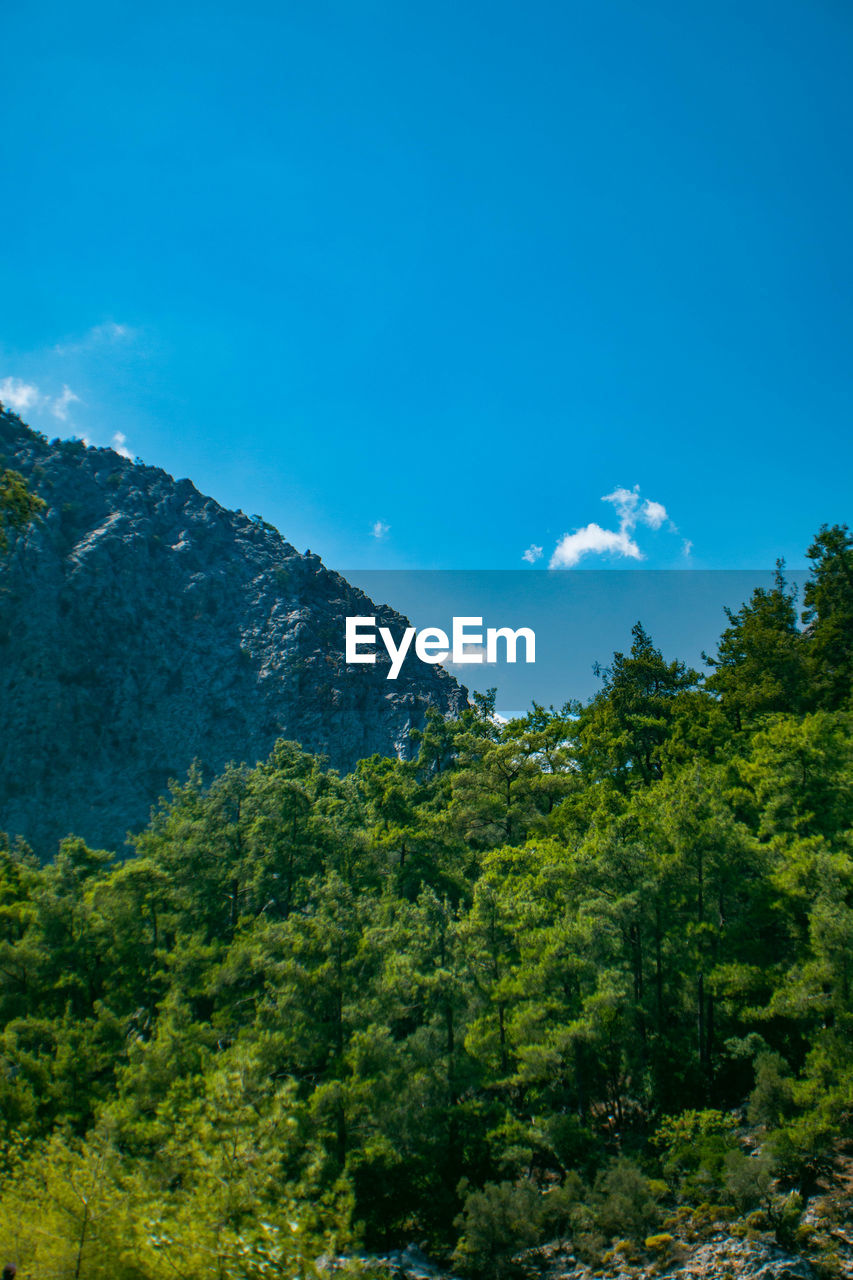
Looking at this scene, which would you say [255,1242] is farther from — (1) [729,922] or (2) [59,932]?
(2) [59,932]

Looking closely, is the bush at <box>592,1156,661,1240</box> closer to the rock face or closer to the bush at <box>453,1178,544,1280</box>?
the bush at <box>453,1178,544,1280</box>

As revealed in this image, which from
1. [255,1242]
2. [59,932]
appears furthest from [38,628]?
[255,1242]

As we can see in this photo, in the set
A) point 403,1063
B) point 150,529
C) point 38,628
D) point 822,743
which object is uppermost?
point 150,529

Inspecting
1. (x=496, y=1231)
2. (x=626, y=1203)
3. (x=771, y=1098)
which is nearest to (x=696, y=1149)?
(x=771, y=1098)

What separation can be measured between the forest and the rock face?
2109 inches

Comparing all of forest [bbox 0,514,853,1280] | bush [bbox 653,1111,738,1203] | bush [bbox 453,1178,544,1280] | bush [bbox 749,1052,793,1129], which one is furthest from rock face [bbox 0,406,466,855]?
bush [bbox 749,1052,793,1129]

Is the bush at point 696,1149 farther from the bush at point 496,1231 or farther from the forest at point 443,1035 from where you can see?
the bush at point 496,1231

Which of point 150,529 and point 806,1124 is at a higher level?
point 150,529

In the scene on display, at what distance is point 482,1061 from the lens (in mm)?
26641

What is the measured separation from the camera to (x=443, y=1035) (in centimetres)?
2669

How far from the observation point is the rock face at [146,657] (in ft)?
293

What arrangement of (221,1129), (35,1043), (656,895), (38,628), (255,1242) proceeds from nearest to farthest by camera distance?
(255,1242)
(221,1129)
(656,895)
(35,1043)
(38,628)

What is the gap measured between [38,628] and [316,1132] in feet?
276

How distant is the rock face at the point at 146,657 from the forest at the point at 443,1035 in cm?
5356
